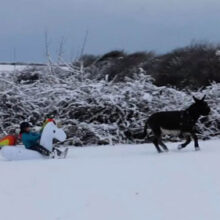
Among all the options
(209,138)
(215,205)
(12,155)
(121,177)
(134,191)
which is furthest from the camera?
(209,138)

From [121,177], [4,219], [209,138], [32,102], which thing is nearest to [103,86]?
[32,102]

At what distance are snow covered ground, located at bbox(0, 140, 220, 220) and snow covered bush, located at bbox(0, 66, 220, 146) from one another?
19.4ft

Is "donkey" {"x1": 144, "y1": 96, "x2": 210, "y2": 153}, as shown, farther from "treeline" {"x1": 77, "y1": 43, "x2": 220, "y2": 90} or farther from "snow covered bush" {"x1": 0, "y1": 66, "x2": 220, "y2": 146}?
"treeline" {"x1": 77, "y1": 43, "x2": 220, "y2": 90}

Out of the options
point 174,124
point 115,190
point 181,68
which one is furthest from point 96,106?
point 115,190

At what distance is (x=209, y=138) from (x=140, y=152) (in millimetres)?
4241

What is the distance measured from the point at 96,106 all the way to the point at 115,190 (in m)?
8.33

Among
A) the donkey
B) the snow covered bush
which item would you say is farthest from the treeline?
the donkey

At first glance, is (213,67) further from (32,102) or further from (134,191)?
(134,191)

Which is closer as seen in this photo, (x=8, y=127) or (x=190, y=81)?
(x=8, y=127)

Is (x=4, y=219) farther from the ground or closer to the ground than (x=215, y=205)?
closer to the ground

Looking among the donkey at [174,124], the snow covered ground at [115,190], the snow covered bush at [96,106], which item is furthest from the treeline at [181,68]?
the snow covered ground at [115,190]

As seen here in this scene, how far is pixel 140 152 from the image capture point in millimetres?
11195

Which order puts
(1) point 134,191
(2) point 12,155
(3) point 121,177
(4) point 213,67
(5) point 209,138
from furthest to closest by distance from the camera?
(4) point 213,67
(5) point 209,138
(2) point 12,155
(3) point 121,177
(1) point 134,191

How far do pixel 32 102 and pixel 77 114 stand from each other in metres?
1.33
